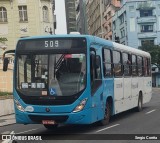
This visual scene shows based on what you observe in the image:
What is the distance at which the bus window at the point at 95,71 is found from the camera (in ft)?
44.2

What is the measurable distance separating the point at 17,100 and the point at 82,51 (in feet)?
8.09

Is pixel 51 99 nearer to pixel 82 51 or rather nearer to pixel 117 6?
→ pixel 82 51

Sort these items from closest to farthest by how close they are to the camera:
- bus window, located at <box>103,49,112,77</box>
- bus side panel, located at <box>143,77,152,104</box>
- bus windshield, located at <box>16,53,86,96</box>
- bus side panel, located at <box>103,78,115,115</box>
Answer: bus windshield, located at <box>16,53,86,96</box> < bus side panel, located at <box>103,78,115,115</box> < bus window, located at <box>103,49,112,77</box> < bus side panel, located at <box>143,77,152,104</box>

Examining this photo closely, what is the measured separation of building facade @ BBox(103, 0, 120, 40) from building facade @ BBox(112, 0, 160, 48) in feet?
44.1

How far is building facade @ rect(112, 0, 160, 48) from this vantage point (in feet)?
271

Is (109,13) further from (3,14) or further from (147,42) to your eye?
(3,14)

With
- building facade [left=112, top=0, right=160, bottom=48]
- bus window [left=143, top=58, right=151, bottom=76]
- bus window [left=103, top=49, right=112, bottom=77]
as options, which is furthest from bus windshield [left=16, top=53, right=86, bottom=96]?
building facade [left=112, top=0, right=160, bottom=48]

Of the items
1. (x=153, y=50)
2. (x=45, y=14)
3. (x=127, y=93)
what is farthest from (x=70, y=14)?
(x=127, y=93)

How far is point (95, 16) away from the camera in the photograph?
12288cm

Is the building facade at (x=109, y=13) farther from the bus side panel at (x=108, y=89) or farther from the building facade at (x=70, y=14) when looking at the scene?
the bus side panel at (x=108, y=89)

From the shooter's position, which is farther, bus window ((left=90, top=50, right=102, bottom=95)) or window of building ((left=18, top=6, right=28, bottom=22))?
window of building ((left=18, top=6, right=28, bottom=22))

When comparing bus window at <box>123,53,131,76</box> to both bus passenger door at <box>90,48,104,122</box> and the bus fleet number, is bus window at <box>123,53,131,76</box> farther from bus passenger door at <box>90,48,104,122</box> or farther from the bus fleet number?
the bus fleet number

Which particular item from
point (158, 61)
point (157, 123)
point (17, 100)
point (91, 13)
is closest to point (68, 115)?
point (17, 100)

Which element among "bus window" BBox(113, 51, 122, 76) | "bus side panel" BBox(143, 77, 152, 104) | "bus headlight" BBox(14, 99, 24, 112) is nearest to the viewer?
"bus headlight" BBox(14, 99, 24, 112)
